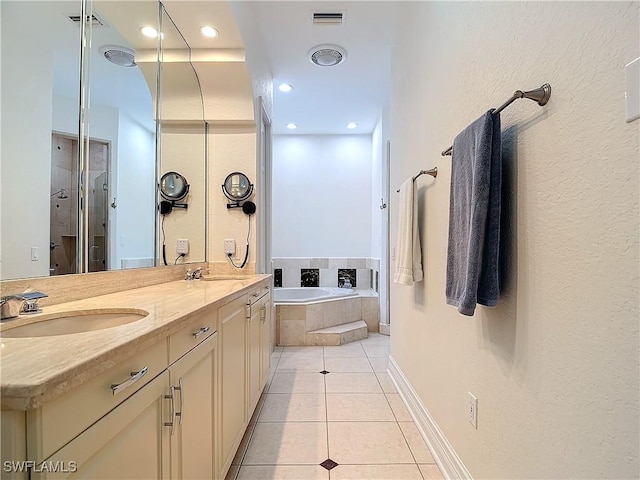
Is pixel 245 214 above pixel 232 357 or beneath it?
above

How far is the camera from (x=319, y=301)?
3.80 m

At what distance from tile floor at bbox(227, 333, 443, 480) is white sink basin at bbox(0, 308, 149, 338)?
38.3 inches

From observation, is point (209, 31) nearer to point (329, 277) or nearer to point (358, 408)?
point (358, 408)

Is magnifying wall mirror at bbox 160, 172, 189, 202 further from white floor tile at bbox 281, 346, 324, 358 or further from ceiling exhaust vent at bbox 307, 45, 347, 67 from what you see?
white floor tile at bbox 281, 346, 324, 358

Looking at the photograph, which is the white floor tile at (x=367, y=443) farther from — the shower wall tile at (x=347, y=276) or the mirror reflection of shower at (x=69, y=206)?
the shower wall tile at (x=347, y=276)

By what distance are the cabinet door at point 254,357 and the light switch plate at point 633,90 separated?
5.83 feet

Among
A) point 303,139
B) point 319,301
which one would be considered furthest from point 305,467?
point 303,139

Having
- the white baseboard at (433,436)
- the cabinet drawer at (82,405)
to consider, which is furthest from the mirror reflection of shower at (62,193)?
the white baseboard at (433,436)

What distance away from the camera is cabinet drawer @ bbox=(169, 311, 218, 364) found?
925 millimetres

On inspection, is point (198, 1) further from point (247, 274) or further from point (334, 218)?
point (334, 218)

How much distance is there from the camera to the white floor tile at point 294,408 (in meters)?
2.00

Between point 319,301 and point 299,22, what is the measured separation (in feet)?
9.35

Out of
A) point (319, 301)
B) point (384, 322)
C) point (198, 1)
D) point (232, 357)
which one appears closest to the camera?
point (232, 357)

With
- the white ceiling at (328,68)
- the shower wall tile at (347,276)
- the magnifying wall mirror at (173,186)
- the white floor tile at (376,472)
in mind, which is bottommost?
the white floor tile at (376,472)
